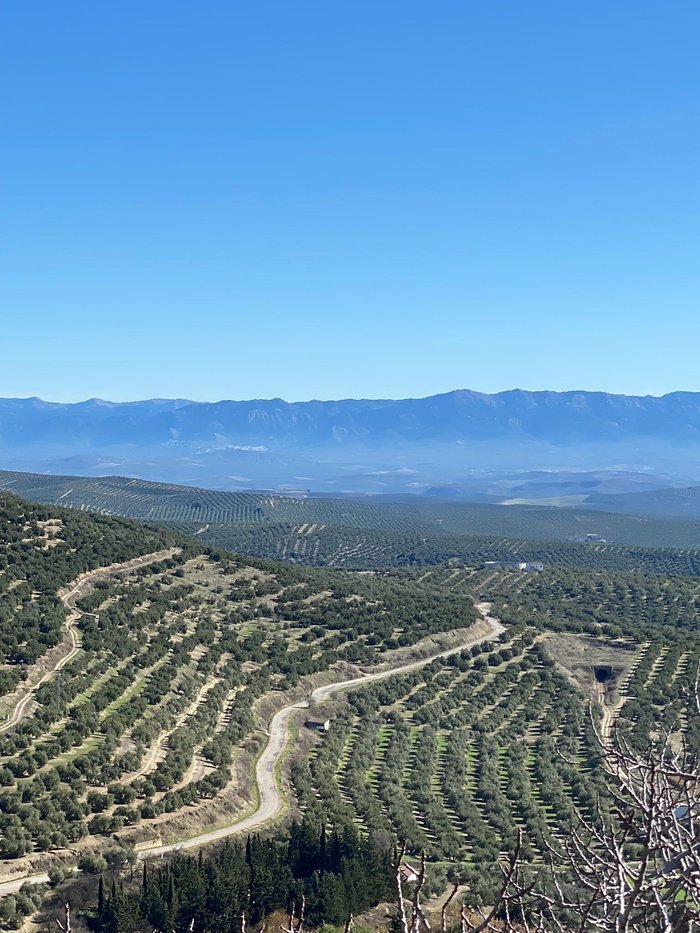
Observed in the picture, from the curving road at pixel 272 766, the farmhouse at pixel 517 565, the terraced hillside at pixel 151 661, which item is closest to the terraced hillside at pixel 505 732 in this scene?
the curving road at pixel 272 766

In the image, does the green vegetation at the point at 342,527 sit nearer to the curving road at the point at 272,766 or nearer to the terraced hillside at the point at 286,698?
the terraced hillside at the point at 286,698

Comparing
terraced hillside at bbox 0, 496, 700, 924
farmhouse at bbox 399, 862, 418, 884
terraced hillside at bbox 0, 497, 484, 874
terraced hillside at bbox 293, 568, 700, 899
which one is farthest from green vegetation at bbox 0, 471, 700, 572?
farmhouse at bbox 399, 862, 418, 884

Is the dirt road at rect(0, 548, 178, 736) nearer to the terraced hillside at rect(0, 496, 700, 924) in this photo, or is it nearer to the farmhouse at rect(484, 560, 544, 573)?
the terraced hillside at rect(0, 496, 700, 924)

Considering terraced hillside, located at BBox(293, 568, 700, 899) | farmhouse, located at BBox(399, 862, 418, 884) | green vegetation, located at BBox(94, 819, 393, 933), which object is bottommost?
terraced hillside, located at BBox(293, 568, 700, 899)

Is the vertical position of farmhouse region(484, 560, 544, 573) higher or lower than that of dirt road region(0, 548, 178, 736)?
lower

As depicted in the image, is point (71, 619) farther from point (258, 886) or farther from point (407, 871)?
point (407, 871)
